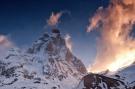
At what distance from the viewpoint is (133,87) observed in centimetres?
19400
